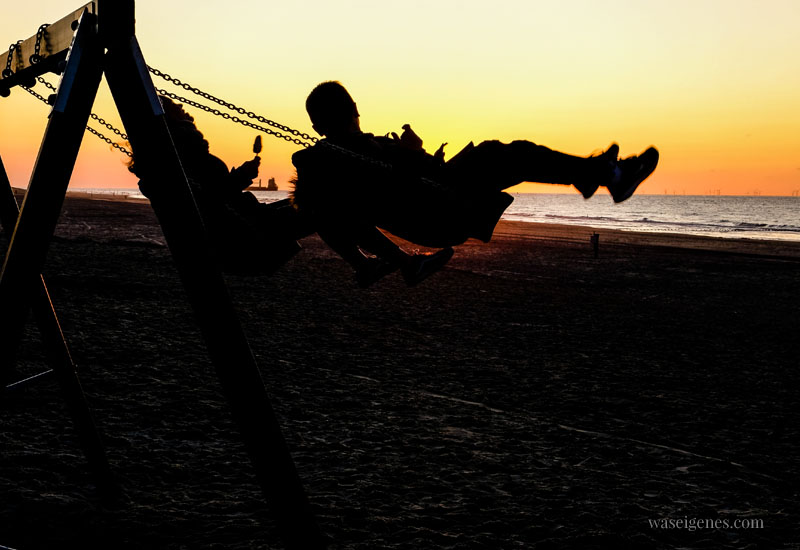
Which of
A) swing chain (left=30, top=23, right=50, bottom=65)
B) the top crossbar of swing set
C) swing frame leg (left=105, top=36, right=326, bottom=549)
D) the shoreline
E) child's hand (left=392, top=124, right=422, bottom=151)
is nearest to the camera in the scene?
swing frame leg (left=105, top=36, right=326, bottom=549)

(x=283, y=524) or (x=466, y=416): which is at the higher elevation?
(x=283, y=524)

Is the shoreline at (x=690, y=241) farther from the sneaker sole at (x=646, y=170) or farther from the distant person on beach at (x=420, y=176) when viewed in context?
the distant person on beach at (x=420, y=176)

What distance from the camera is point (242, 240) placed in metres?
3.61

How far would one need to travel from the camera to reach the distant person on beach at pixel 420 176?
328 centimetres

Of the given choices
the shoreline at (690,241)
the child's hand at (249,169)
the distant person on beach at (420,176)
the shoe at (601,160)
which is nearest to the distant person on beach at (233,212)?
the child's hand at (249,169)

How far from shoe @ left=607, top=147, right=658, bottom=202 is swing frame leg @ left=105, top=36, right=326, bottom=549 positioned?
2053 millimetres

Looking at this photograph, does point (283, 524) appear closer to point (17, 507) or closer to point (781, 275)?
point (17, 507)

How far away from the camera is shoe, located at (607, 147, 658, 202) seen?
3.41m

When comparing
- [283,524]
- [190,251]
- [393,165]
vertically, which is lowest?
[283,524]

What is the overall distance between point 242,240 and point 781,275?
Answer: 2106 cm

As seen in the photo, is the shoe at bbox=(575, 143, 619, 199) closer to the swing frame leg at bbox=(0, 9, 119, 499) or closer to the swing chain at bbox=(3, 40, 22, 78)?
the swing frame leg at bbox=(0, 9, 119, 499)

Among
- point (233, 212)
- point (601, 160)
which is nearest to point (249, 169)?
point (233, 212)

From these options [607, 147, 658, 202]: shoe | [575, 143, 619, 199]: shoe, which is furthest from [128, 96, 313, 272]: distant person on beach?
[607, 147, 658, 202]: shoe

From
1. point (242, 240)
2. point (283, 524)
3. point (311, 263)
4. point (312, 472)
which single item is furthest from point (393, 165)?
point (311, 263)
